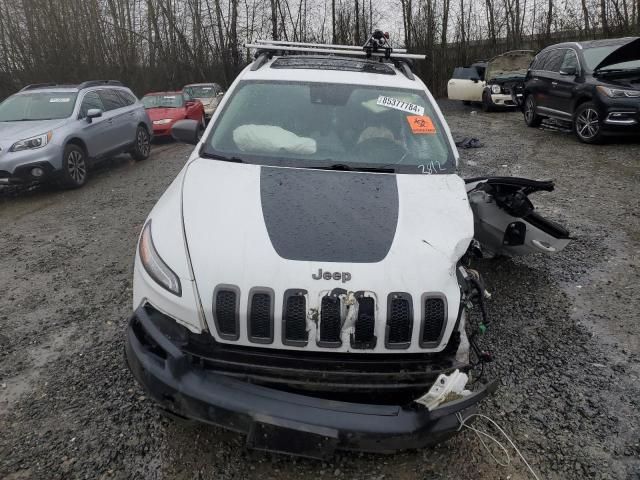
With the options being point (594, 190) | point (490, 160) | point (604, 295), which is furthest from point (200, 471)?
point (490, 160)

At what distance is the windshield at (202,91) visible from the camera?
1688 centimetres

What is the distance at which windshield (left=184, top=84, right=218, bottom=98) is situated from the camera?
1688cm

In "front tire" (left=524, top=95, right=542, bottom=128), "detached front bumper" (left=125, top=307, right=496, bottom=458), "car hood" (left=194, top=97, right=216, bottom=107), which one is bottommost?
"detached front bumper" (left=125, top=307, right=496, bottom=458)

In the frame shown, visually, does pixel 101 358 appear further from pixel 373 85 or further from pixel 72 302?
pixel 373 85

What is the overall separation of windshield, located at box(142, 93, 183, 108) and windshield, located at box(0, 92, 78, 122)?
5227mm

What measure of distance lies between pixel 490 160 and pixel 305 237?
7.35 metres

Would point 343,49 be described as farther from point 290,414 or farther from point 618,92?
point 618,92

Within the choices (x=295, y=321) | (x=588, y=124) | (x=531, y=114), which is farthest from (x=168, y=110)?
(x=295, y=321)

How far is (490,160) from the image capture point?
29.2 feet

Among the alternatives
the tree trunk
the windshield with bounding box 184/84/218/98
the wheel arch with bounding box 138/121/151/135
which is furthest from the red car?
the tree trunk

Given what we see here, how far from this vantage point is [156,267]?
2.40 meters

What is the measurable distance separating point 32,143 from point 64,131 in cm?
58

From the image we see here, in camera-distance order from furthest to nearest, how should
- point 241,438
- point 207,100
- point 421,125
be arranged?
1. point 207,100
2. point 421,125
3. point 241,438

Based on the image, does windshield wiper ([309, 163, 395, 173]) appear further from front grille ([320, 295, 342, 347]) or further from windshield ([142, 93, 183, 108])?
windshield ([142, 93, 183, 108])
